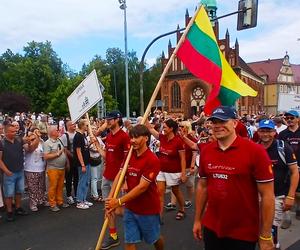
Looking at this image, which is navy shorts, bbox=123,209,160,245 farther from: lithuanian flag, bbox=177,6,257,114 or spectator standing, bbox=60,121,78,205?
spectator standing, bbox=60,121,78,205

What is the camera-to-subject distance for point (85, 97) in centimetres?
626

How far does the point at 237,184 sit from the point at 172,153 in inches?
146

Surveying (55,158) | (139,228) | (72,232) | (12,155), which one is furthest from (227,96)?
(12,155)

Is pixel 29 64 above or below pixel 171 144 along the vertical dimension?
above

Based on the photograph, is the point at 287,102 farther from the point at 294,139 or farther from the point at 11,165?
the point at 11,165

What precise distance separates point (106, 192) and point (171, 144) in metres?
1.40

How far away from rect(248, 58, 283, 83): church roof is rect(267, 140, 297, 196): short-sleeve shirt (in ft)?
294

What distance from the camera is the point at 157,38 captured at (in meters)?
14.7

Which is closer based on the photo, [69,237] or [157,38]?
[69,237]

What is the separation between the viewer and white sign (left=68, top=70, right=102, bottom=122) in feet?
20.0

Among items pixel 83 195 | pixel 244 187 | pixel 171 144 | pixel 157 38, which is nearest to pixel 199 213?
pixel 244 187

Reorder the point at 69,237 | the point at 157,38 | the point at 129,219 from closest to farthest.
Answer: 1. the point at 129,219
2. the point at 69,237
3. the point at 157,38

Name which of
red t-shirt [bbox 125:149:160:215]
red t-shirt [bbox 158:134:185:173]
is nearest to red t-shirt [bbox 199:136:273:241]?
red t-shirt [bbox 125:149:160:215]

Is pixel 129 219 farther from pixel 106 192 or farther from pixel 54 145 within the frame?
pixel 54 145
